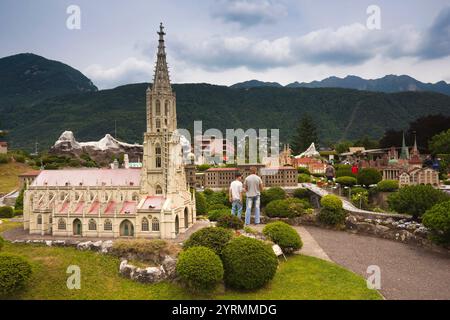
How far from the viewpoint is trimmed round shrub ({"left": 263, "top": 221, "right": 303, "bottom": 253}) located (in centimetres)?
3372

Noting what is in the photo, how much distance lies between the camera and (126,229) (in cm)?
3875

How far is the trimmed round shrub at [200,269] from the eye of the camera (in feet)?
84.3

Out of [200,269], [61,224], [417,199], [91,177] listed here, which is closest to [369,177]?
[417,199]

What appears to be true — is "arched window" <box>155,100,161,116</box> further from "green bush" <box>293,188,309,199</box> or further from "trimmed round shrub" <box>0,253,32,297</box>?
"green bush" <box>293,188,309,199</box>

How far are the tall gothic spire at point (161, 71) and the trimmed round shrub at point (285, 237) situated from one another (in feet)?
61.6

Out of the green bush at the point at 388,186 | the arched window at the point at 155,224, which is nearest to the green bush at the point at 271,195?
the green bush at the point at 388,186

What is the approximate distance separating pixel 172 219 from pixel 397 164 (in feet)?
173

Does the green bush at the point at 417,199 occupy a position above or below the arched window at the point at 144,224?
above

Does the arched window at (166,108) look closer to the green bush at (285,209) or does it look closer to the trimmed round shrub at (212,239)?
the trimmed round shrub at (212,239)

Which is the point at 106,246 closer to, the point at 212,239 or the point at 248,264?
the point at 212,239

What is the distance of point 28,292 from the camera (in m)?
27.4

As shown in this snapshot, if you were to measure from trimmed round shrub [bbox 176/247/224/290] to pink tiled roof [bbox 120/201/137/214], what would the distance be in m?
13.8
